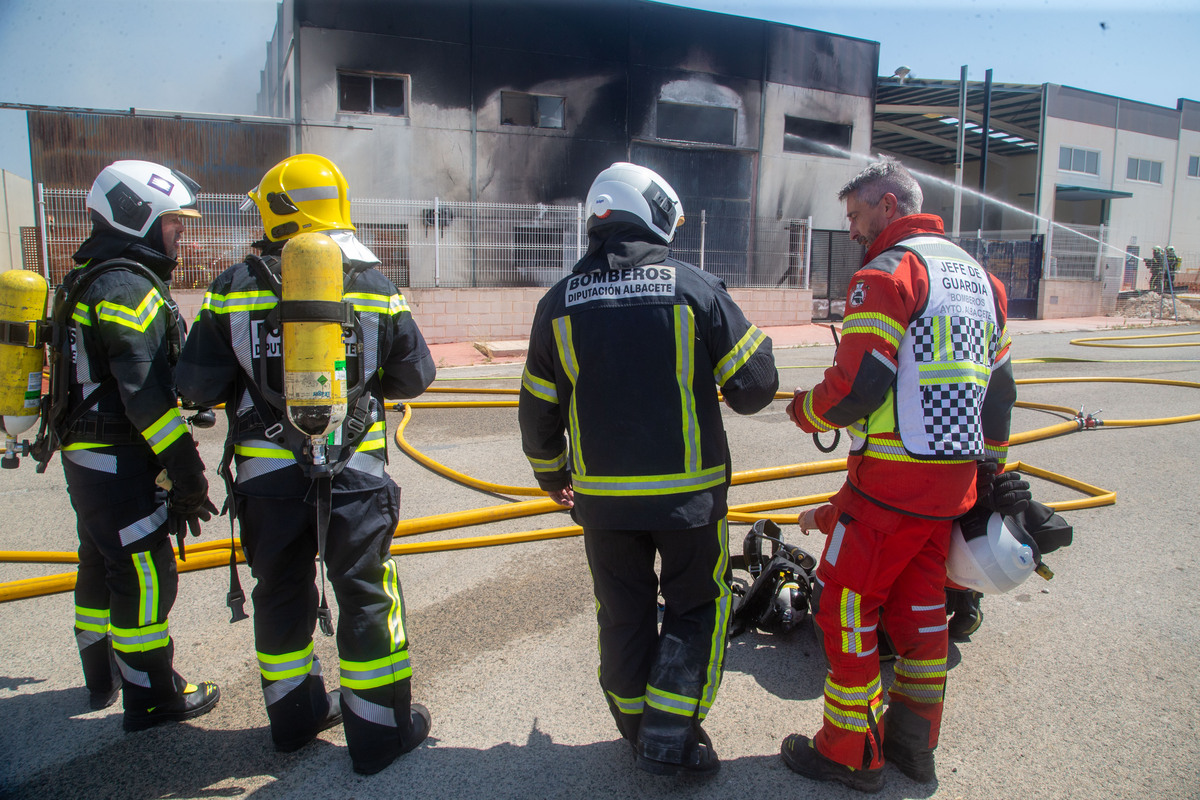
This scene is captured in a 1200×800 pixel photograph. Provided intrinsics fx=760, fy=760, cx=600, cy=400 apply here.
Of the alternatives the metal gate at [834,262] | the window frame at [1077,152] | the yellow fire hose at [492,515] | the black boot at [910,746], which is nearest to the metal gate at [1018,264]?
the metal gate at [834,262]

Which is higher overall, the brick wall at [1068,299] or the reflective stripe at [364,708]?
the brick wall at [1068,299]

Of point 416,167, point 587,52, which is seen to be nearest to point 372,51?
point 416,167

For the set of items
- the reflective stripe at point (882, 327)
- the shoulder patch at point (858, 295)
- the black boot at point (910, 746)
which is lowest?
the black boot at point (910, 746)

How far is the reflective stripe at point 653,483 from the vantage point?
2.30m

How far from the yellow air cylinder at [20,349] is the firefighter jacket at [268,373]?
0.81 m

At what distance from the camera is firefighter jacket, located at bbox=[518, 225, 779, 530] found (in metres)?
2.29

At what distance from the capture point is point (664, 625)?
96.3 inches

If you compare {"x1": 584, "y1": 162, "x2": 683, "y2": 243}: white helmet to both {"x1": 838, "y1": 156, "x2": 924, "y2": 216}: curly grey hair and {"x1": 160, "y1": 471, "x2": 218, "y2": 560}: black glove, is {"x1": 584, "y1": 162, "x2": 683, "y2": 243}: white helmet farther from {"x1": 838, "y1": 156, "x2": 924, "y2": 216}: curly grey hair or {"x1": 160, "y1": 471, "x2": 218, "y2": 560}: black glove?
{"x1": 160, "y1": 471, "x2": 218, "y2": 560}: black glove

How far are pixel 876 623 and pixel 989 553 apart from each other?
0.45 meters

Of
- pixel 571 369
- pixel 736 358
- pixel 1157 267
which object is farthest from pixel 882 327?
pixel 1157 267

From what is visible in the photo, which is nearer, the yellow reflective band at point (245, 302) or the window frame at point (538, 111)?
the yellow reflective band at point (245, 302)

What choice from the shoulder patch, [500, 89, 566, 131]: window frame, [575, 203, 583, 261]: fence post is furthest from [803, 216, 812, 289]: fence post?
the shoulder patch

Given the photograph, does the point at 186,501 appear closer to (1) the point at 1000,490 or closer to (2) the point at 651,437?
(2) the point at 651,437

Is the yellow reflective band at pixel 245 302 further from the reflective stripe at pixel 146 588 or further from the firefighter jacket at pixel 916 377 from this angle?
the firefighter jacket at pixel 916 377
